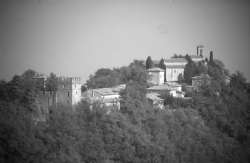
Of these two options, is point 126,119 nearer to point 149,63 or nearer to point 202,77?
point 202,77

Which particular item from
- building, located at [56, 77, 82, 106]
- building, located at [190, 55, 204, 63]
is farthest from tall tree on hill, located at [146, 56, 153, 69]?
building, located at [56, 77, 82, 106]

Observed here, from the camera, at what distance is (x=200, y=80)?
4300 cm

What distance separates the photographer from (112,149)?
30.2 metres

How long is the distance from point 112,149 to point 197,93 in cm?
1253

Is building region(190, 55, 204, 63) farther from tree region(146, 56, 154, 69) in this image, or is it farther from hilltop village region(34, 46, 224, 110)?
tree region(146, 56, 154, 69)

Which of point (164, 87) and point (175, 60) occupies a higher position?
point (175, 60)

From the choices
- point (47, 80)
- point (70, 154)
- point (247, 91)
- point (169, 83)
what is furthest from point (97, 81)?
point (70, 154)

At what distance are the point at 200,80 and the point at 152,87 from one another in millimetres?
4110

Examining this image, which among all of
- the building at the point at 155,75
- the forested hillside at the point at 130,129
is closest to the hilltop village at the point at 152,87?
the building at the point at 155,75

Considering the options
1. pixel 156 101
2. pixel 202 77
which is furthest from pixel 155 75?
pixel 156 101

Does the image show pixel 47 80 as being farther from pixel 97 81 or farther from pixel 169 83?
pixel 169 83

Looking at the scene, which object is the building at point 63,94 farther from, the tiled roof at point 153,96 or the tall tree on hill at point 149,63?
the tall tree on hill at point 149,63

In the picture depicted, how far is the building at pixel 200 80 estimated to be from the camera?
139 feet

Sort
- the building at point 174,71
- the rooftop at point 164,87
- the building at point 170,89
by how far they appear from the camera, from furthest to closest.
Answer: the building at point 174,71
the rooftop at point 164,87
the building at point 170,89
